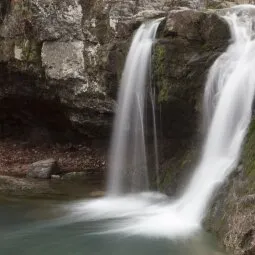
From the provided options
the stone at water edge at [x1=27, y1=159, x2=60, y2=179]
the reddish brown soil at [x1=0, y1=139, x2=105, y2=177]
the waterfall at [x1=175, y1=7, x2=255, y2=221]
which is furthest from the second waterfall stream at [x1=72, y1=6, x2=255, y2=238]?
the reddish brown soil at [x1=0, y1=139, x2=105, y2=177]

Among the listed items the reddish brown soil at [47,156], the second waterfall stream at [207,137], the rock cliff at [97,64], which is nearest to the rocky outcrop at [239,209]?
the second waterfall stream at [207,137]

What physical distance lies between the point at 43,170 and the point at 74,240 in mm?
5099

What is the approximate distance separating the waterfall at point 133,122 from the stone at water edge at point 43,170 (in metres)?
1.69

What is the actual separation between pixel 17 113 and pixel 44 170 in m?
3.10

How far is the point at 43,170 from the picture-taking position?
11.6m

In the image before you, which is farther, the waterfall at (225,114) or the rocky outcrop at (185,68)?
the rocky outcrop at (185,68)

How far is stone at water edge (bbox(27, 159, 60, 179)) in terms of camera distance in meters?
11.5

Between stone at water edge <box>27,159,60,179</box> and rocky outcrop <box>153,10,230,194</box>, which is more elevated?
rocky outcrop <box>153,10,230,194</box>

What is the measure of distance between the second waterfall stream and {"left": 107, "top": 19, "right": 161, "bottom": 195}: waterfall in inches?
0.9

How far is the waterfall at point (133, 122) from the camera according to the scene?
9805 millimetres

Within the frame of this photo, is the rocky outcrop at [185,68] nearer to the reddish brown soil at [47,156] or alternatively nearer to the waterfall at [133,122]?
the waterfall at [133,122]

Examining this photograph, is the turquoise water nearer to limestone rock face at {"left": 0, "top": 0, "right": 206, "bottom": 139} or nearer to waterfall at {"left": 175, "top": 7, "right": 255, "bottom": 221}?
waterfall at {"left": 175, "top": 7, "right": 255, "bottom": 221}

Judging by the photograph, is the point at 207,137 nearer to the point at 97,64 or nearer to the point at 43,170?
the point at 97,64

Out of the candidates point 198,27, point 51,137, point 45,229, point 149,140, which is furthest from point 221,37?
point 51,137
